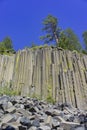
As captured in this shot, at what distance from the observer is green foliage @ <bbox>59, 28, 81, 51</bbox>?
24828 mm

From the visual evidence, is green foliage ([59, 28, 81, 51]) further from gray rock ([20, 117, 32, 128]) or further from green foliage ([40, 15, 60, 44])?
gray rock ([20, 117, 32, 128])

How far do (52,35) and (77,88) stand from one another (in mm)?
14843

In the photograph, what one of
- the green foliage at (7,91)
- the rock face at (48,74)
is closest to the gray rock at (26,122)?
the green foliage at (7,91)

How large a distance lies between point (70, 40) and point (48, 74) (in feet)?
39.5

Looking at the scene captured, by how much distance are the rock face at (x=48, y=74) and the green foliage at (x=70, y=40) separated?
23.1 ft

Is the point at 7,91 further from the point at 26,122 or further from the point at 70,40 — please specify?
the point at 70,40

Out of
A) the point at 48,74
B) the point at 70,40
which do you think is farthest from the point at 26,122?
the point at 70,40

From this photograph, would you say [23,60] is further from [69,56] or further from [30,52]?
[69,56]

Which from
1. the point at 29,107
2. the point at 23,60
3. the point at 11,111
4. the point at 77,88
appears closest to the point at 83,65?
the point at 77,88

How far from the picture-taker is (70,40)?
27.4 m

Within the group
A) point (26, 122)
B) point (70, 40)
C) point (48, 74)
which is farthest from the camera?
point (70, 40)

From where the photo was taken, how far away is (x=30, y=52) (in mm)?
17250

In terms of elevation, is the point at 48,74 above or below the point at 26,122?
above

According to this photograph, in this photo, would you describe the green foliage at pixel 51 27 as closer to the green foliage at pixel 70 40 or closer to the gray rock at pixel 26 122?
the green foliage at pixel 70 40
